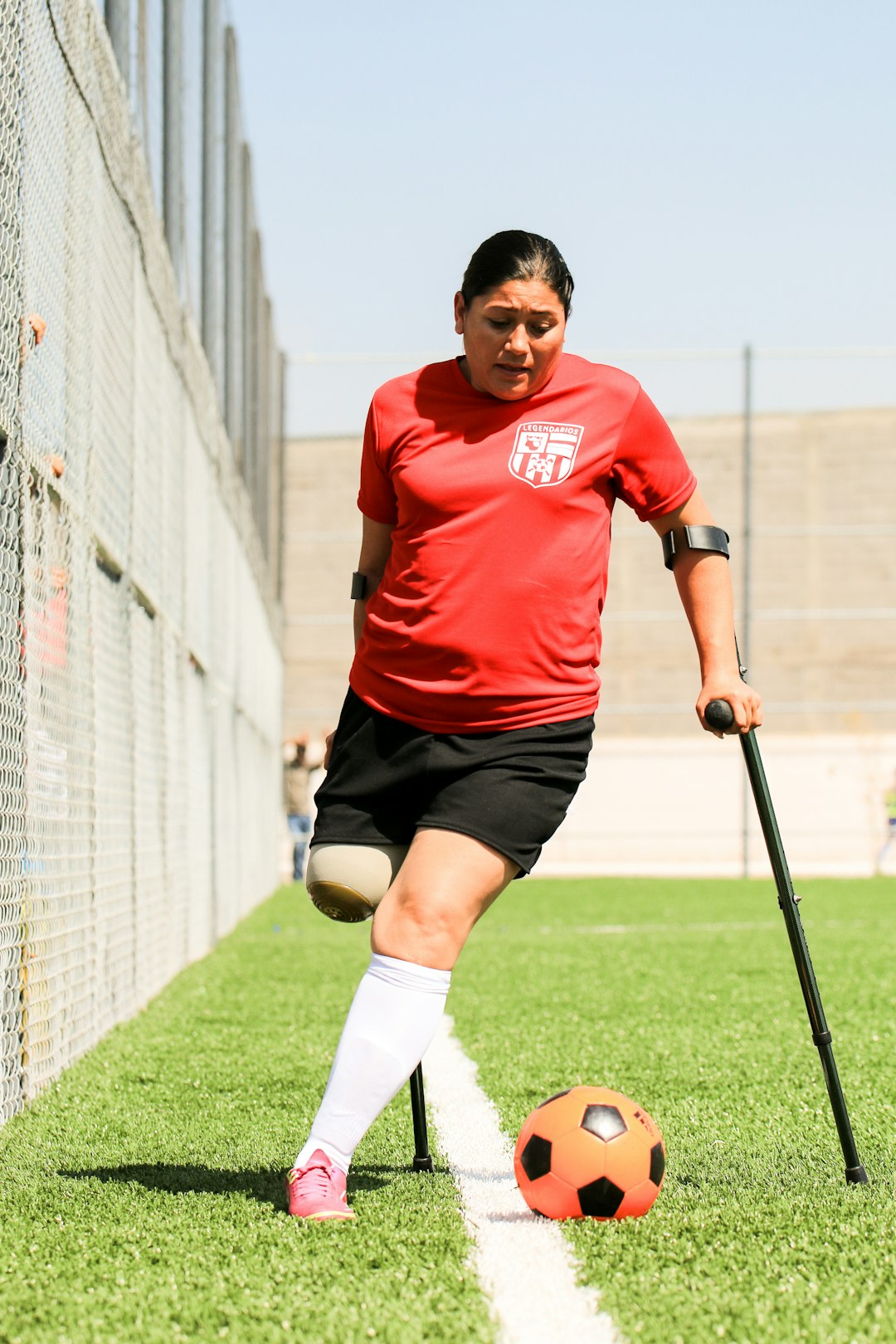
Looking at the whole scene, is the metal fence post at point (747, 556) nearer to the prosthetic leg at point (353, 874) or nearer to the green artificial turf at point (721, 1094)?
the green artificial turf at point (721, 1094)

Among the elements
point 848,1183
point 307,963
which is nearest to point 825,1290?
point 848,1183

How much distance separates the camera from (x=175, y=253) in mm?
9359

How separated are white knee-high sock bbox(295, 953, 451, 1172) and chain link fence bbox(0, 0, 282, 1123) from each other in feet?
4.51

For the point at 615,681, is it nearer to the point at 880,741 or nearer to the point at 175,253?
the point at 880,741

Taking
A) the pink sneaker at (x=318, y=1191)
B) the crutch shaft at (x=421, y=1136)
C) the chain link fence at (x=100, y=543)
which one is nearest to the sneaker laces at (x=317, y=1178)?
the pink sneaker at (x=318, y=1191)

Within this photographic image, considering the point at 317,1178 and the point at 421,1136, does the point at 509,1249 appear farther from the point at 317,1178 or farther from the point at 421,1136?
the point at 421,1136

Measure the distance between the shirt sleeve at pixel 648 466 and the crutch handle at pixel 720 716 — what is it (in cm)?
39

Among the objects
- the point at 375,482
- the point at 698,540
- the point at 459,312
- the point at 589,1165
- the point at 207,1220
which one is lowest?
the point at 207,1220

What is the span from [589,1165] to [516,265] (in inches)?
65.0

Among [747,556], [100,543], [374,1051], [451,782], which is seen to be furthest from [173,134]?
[747,556]

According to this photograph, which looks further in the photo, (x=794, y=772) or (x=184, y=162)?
(x=794, y=772)

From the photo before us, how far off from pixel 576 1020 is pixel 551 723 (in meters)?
3.47

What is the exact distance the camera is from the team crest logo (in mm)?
3051

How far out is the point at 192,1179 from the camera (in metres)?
3.41
